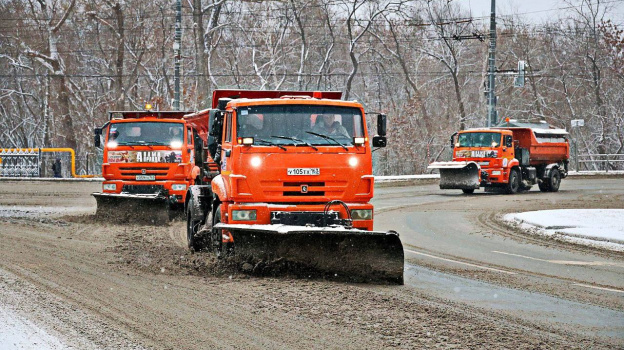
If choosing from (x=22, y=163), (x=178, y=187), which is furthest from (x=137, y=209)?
(x=22, y=163)

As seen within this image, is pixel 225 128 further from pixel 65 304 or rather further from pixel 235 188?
pixel 65 304

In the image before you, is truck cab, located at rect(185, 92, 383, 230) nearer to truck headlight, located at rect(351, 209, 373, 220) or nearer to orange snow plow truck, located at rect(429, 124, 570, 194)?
truck headlight, located at rect(351, 209, 373, 220)

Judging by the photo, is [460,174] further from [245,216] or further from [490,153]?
[245,216]

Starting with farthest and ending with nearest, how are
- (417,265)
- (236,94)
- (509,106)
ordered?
(509,106) < (236,94) < (417,265)

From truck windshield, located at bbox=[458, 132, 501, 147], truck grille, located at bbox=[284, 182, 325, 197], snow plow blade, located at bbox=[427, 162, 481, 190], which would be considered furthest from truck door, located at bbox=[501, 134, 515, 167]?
truck grille, located at bbox=[284, 182, 325, 197]

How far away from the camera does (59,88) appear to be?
164ft

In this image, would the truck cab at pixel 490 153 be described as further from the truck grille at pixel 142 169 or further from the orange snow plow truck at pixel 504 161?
the truck grille at pixel 142 169

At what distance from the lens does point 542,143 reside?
3416cm

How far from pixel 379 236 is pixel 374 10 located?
44063 millimetres

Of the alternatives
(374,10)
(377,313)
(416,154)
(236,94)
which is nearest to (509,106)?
(416,154)

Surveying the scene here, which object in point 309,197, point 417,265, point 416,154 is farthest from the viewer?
point 416,154

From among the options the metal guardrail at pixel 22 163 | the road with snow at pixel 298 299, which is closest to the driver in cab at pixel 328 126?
the road with snow at pixel 298 299

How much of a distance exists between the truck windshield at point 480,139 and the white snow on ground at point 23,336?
85.5 ft

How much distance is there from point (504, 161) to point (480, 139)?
131 cm
